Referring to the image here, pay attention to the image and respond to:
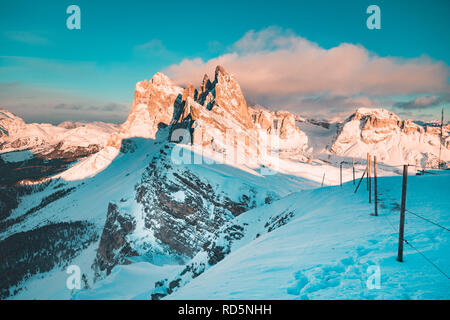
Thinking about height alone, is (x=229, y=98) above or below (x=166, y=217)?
above

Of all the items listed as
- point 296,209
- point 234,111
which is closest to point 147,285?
point 296,209

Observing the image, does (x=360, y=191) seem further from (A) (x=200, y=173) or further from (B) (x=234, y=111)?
(B) (x=234, y=111)

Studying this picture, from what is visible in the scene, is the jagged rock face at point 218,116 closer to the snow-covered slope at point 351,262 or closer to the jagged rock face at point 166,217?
the jagged rock face at point 166,217

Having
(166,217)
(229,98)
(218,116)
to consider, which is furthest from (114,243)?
(229,98)

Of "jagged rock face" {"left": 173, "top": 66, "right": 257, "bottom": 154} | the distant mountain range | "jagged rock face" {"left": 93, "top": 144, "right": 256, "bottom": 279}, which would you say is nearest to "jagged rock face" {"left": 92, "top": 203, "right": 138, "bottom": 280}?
"jagged rock face" {"left": 93, "top": 144, "right": 256, "bottom": 279}

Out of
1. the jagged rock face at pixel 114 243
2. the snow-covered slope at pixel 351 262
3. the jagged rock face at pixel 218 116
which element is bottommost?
the jagged rock face at pixel 114 243

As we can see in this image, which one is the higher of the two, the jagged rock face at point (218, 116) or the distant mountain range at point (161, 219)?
the jagged rock face at point (218, 116)

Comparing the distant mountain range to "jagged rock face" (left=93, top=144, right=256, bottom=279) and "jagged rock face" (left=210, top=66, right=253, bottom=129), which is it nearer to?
"jagged rock face" (left=93, top=144, right=256, bottom=279)

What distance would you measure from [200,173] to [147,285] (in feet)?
151

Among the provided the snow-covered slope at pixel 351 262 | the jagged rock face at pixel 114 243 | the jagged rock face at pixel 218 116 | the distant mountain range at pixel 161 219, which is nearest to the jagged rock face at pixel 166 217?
the jagged rock face at pixel 114 243

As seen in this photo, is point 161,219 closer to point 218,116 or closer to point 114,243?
point 114,243
